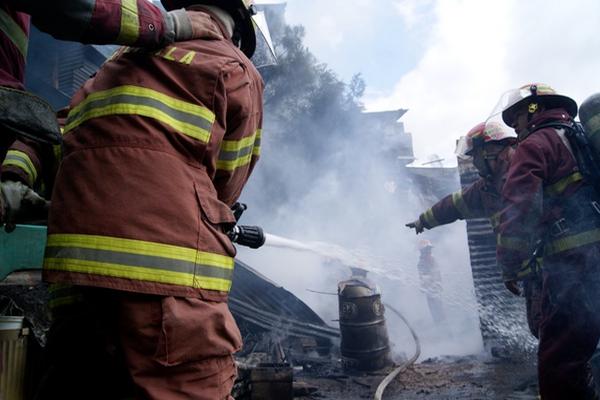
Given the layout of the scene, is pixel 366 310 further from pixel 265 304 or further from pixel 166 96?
pixel 166 96

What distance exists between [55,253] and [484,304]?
24.9 feet

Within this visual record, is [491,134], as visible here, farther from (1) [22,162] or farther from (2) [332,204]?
(2) [332,204]

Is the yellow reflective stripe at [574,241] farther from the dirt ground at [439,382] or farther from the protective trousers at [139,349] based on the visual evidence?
the protective trousers at [139,349]

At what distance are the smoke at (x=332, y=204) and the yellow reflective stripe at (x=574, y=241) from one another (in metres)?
7.16

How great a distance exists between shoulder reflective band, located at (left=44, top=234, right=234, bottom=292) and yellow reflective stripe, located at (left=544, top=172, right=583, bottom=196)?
318cm

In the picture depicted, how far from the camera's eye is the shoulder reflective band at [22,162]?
1.82 meters

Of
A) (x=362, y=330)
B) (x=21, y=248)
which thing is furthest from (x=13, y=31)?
(x=362, y=330)

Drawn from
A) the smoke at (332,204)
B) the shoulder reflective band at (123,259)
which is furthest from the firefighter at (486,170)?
the smoke at (332,204)

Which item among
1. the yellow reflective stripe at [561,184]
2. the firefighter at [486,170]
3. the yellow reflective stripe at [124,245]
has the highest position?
the firefighter at [486,170]

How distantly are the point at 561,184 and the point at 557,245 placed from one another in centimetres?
49

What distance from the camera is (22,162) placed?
186 cm

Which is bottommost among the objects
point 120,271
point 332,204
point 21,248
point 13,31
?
point 120,271

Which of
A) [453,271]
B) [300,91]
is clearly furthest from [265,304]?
[300,91]

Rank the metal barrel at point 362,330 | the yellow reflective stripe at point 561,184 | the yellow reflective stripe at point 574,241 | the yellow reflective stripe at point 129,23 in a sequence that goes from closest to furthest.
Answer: the yellow reflective stripe at point 129,23 < the yellow reflective stripe at point 574,241 < the yellow reflective stripe at point 561,184 < the metal barrel at point 362,330
